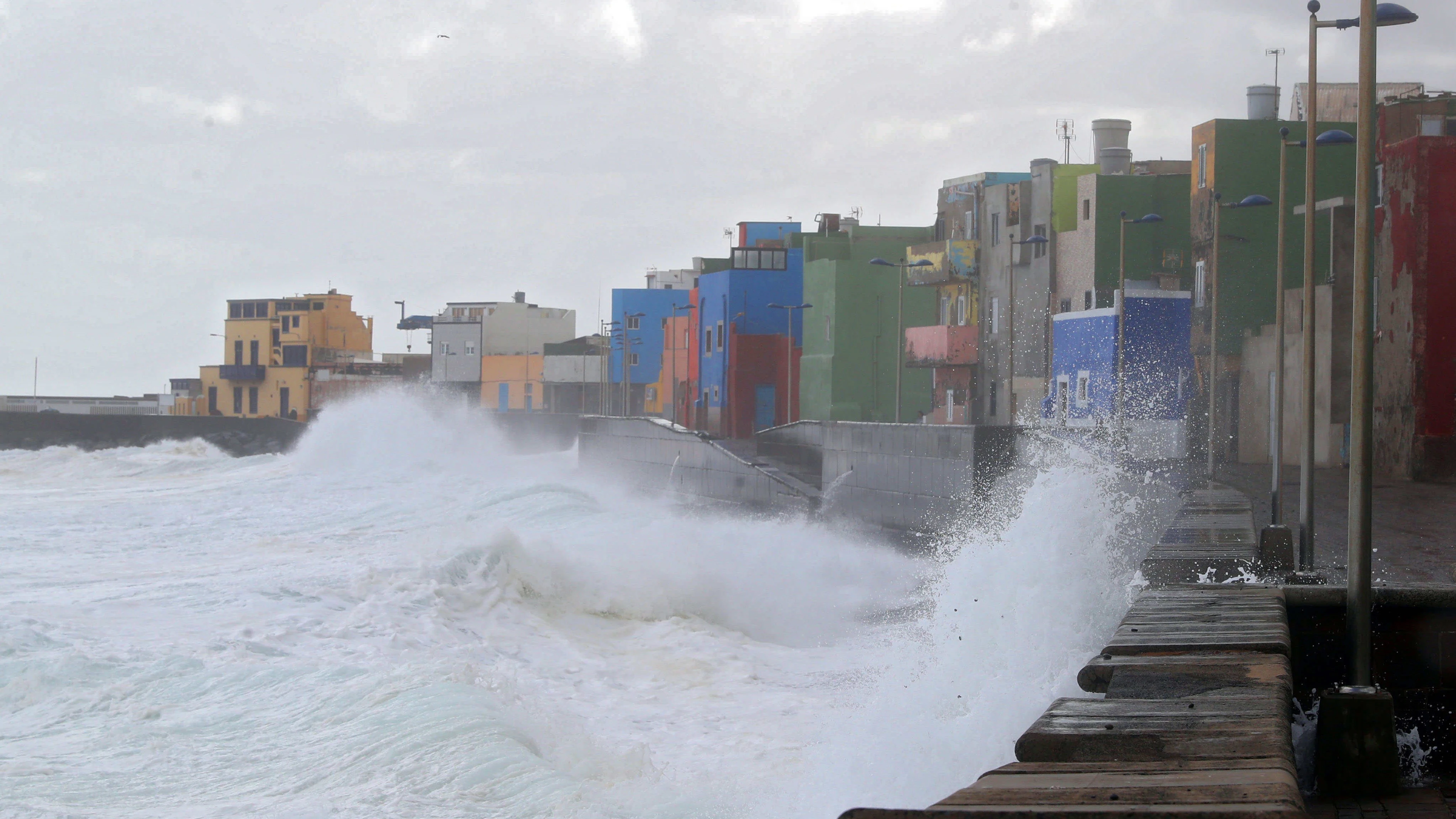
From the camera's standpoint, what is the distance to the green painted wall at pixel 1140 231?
3888cm

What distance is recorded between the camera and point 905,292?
52438 millimetres

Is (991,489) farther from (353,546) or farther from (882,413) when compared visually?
(882,413)

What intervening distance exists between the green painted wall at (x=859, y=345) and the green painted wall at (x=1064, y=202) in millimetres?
9031

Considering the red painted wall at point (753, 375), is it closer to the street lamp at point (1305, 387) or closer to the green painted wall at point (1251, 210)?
the green painted wall at point (1251, 210)

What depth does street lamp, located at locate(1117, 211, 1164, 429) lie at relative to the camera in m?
30.5

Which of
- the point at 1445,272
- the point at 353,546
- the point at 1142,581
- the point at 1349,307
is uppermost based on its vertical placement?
the point at 1445,272

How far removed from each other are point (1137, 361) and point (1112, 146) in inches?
474

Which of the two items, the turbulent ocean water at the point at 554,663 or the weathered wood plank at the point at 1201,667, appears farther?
the turbulent ocean water at the point at 554,663

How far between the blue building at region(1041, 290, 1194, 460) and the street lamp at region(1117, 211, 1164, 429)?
0.33 metres

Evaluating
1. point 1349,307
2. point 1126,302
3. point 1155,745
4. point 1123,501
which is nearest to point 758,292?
point 1126,302

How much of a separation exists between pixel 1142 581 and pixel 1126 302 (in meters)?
29.4

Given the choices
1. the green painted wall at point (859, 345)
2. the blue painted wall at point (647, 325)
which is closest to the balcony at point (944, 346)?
the green painted wall at point (859, 345)

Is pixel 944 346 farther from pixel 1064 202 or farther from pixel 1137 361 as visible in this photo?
pixel 1137 361

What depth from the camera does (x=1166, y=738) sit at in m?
4.16
